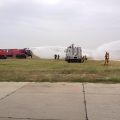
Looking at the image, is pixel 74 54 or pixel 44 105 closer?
pixel 44 105

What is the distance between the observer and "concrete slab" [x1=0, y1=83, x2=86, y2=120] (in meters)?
5.79

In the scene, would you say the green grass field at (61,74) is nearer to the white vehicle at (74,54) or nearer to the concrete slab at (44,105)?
the concrete slab at (44,105)

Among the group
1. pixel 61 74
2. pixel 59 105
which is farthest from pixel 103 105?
pixel 61 74

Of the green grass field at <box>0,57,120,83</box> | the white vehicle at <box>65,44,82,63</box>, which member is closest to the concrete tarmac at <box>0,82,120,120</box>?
the green grass field at <box>0,57,120,83</box>

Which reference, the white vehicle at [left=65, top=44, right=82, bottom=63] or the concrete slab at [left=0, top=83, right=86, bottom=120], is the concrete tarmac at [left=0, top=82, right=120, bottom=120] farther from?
the white vehicle at [left=65, top=44, right=82, bottom=63]

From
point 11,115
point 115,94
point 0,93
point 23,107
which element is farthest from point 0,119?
point 115,94

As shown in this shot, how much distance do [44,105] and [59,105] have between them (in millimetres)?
426

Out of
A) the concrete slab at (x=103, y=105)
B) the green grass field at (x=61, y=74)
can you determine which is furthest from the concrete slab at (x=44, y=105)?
the green grass field at (x=61, y=74)

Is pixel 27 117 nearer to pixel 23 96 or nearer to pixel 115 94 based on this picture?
pixel 23 96

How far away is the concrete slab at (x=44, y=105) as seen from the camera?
19.0 feet

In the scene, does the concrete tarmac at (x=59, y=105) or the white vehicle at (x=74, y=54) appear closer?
the concrete tarmac at (x=59, y=105)

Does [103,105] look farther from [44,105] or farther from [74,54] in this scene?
[74,54]

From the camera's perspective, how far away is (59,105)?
6.79 m

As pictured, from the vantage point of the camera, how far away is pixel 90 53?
6619 cm
